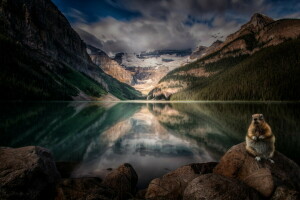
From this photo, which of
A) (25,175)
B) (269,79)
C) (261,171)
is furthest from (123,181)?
(269,79)

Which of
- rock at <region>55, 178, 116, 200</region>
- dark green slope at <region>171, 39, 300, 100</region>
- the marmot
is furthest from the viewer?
dark green slope at <region>171, 39, 300, 100</region>

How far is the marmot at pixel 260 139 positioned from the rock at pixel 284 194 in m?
1.63

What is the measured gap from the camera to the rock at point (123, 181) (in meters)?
8.39

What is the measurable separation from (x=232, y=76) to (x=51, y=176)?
691 ft

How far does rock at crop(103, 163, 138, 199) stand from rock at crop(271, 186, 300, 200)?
5841mm

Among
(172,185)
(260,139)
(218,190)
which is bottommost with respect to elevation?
(172,185)

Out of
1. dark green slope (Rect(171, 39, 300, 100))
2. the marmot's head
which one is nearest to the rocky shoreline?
the marmot's head

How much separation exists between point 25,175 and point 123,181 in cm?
427

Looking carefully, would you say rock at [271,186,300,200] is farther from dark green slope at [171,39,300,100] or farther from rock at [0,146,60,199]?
dark green slope at [171,39,300,100]

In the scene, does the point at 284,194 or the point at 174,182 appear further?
the point at 174,182

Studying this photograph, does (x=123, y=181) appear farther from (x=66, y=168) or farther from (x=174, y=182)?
(x=66, y=168)

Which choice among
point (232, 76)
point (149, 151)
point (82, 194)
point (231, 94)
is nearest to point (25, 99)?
point (149, 151)

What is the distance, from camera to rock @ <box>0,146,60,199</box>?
20.2ft

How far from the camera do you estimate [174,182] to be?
26.2 ft
